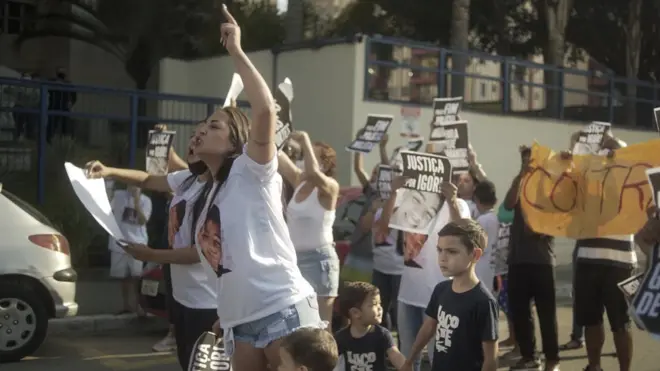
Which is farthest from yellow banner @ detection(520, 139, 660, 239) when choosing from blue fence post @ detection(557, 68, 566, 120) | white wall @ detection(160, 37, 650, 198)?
blue fence post @ detection(557, 68, 566, 120)

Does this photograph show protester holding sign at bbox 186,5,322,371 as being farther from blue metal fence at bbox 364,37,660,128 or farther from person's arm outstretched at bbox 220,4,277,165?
blue metal fence at bbox 364,37,660,128

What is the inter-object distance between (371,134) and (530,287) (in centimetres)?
278

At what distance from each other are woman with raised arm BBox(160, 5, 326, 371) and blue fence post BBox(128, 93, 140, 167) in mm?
11570

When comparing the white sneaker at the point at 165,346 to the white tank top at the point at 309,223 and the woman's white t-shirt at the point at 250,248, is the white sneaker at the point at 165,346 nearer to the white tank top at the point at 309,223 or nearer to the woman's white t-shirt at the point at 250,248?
the white tank top at the point at 309,223

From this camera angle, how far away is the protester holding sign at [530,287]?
26.0ft

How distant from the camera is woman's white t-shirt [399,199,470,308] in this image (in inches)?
248

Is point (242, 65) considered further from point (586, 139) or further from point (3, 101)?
point (3, 101)

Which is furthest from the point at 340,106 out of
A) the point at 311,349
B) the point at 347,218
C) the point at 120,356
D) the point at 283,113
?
the point at 311,349

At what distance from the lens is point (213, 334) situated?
4496 mm

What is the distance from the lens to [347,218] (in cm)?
1010

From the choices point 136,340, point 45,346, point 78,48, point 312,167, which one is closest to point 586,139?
point 312,167

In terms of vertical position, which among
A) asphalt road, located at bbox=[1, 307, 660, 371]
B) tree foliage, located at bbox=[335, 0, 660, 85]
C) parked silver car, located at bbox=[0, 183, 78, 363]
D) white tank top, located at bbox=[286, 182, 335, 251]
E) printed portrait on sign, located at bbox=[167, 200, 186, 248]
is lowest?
asphalt road, located at bbox=[1, 307, 660, 371]

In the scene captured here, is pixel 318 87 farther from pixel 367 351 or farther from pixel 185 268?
pixel 185 268

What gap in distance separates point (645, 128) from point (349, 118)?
8.38 meters
